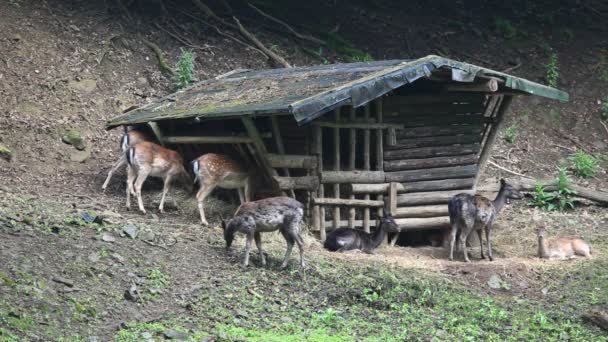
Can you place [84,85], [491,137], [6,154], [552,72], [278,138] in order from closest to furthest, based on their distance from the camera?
1. [278,138]
2. [491,137]
3. [6,154]
4. [84,85]
5. [552,72]

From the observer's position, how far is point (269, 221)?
38.9 feet

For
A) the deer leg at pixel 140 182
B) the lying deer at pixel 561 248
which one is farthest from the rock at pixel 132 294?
the lying deer at pixel 561 248

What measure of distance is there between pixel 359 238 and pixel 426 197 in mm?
1742

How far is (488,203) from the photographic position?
549 inches

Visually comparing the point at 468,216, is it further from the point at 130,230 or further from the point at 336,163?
the point at 130,230

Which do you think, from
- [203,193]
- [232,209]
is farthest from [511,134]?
[203,193]

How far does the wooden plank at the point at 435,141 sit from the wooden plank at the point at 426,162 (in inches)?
8.7

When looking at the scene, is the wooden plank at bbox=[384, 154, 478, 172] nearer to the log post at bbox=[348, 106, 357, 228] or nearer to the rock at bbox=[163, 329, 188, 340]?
the log post at bbox=[348, 106, 357, 228]

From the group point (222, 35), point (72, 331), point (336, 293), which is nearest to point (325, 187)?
point (336, 293)

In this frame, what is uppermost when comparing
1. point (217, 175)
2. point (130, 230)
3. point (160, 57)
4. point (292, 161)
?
point (160, 57)

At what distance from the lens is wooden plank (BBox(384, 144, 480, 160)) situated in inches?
576

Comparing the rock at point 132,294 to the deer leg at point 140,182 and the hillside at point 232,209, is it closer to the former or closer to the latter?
the hillside at point 232,209

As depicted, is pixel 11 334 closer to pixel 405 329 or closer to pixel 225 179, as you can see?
pixel 405 329

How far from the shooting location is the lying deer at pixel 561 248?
45.4 ft
